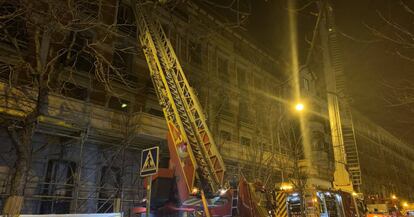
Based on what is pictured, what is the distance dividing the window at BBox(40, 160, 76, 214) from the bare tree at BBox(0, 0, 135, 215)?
73.1 inches

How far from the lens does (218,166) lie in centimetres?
849

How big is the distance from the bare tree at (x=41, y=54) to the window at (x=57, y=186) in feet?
6.09

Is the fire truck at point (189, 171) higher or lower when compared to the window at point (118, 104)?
lower

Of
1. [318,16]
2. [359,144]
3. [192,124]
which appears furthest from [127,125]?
[359,144]

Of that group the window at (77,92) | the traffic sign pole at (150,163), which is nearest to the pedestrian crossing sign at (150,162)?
the traffic sign pole at (150,163)

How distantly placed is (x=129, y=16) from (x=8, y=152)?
992 centimetres

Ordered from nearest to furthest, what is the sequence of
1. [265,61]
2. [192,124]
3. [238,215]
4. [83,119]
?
1. [238,215]
2. [192,124]
3. [83,119]
4. [265,61]

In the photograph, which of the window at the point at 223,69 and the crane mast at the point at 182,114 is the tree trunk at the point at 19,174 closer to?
the crane mast at the point at 182,114

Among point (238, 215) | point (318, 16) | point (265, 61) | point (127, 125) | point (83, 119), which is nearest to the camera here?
point (238, 215)

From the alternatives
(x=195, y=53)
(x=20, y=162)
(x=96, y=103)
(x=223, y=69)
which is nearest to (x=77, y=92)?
(x=96, y=103)

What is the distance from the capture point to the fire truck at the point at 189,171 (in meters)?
7.31

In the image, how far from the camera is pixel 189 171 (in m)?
8.33

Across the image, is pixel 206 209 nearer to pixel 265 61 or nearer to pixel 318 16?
pixel 318 16

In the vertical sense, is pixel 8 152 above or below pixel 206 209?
above
